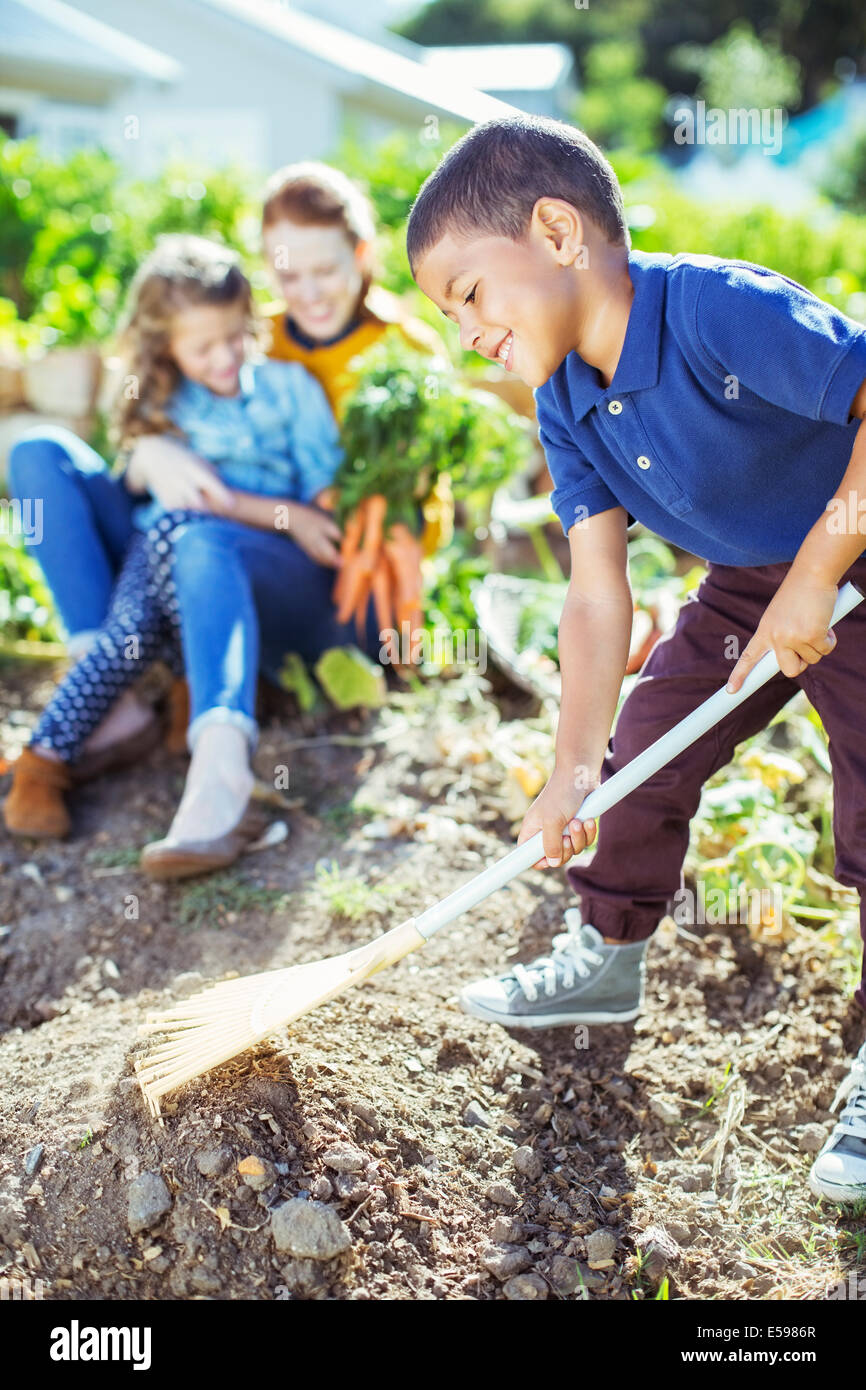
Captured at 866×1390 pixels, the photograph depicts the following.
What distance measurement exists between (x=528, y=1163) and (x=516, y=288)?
1114mm

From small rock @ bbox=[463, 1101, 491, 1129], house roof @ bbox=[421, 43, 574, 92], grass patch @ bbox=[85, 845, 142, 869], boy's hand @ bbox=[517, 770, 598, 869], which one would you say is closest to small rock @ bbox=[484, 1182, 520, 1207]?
small rock @ bbox=[463, 1101, 491, 1129]

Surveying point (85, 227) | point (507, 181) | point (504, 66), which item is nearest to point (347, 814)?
point (507, 181)

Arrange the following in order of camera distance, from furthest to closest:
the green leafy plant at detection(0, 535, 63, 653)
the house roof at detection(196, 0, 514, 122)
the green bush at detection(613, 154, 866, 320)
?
the house roof at detection(196, 0, 514, 122) < the green bush at detection(613, 154, 866, 320) < the green leafy plant at detection(0, 535, 63, 653)

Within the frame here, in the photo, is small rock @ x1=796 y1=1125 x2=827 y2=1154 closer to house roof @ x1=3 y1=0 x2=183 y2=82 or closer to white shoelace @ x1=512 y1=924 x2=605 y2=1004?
white shoelace @ x1=512 y1=924 x2=605 y2=1004

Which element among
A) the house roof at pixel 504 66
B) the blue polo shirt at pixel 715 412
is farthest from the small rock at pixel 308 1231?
the house roof at pixel 504 66

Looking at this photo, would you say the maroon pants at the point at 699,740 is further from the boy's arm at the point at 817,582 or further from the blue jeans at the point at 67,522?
the blue jeans at the point at 67,522

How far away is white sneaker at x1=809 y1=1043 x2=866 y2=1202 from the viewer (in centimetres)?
150

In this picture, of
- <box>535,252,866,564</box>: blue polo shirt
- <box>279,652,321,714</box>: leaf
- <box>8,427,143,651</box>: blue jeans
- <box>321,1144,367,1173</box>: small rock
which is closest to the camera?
<box>535,252,866,564</box>: blue polo shirt

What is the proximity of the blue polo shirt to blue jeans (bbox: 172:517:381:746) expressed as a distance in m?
0.98

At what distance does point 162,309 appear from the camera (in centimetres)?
252

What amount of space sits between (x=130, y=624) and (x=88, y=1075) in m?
1.15

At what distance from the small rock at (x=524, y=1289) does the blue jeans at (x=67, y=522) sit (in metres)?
1.78

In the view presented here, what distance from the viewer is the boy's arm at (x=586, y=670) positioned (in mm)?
1521

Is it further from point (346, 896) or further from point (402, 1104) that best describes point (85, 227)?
point (402, 1104)
